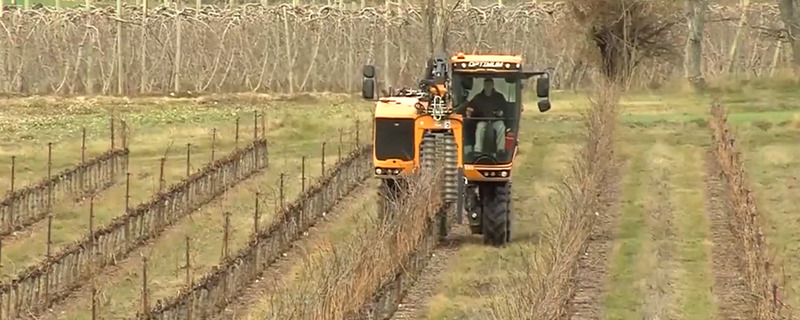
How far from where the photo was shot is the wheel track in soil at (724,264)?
42.2 feet

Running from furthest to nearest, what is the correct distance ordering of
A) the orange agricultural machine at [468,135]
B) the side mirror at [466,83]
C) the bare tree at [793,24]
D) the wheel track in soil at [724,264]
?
1. the bare tree at [793,24]
2. the side mirror at [466,83]
3. the orange agricultural machine at [468,135]
4. the wheel track in soil at [724,264]

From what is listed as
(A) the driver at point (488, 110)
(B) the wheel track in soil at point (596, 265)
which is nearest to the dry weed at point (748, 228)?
(B) the wheel track in soil at point (596, 265)

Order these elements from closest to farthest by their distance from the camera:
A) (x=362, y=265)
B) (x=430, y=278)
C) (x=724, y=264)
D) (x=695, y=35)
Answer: (x=362, y=265)
(x=430, y=278)
(x=724, y=264)
(x=695, y=35)

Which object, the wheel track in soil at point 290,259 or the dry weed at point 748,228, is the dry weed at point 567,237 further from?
the wheel track in soil at point 290,259

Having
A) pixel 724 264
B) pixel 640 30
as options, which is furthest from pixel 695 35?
pixel 724 264

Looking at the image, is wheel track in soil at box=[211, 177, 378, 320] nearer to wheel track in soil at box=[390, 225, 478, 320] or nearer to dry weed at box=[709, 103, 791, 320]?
wheel track in soil at box=[390, 225, 478, 320]

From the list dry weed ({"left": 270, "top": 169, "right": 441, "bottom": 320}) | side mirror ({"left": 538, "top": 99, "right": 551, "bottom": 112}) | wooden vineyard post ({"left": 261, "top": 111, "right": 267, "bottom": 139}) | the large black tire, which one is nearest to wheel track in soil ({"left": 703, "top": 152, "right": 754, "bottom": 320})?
the large black tire

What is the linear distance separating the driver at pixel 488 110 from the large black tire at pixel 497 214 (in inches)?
17.1

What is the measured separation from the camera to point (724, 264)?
15.0m

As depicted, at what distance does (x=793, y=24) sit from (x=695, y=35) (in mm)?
2349

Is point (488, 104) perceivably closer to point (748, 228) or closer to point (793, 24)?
point (748, 228)

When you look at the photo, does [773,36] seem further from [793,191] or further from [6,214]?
[6,214]

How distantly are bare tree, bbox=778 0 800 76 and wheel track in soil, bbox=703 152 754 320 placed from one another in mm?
17142

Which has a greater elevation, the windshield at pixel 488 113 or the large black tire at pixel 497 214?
the windshield at pixel 488 113
